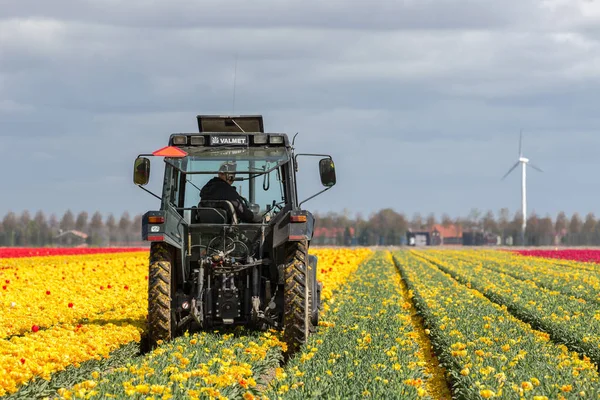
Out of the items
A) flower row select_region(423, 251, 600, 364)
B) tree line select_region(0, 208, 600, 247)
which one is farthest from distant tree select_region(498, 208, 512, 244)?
flower row select_region(423, 251, 600, 364)

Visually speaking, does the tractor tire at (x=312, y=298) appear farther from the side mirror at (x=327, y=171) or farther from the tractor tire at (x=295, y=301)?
the side mirror at (x=327, y=171)

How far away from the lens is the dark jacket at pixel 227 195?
42.6 feet

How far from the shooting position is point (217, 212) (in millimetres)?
12883

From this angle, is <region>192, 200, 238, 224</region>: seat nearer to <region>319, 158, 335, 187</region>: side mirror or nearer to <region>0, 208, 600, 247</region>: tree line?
<region>319, 158, 335, 187</region>: side mirror

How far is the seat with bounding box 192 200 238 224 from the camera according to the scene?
12898 mm

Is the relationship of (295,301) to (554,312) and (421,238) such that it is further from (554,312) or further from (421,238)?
(421,238)

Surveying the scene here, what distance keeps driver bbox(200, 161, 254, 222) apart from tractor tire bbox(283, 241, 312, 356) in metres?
1.23

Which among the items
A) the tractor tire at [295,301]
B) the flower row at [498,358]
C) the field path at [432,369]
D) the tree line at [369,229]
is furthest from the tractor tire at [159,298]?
the tree line at [369,229]

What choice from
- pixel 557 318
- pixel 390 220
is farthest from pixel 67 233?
pixel 557 318

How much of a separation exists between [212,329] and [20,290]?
9.65 metres

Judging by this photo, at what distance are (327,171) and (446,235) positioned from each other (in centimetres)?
18360

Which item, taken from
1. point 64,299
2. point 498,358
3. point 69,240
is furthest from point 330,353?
point 69,240

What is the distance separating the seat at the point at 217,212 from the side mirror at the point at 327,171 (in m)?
1.49

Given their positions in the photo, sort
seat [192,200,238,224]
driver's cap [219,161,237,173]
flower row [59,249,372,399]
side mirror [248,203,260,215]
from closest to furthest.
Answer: flower row [59,249,372,399] < seat [192,200,238,224] < driver's cap [219,161,237,173] < side mirror [248,203,260,215]
